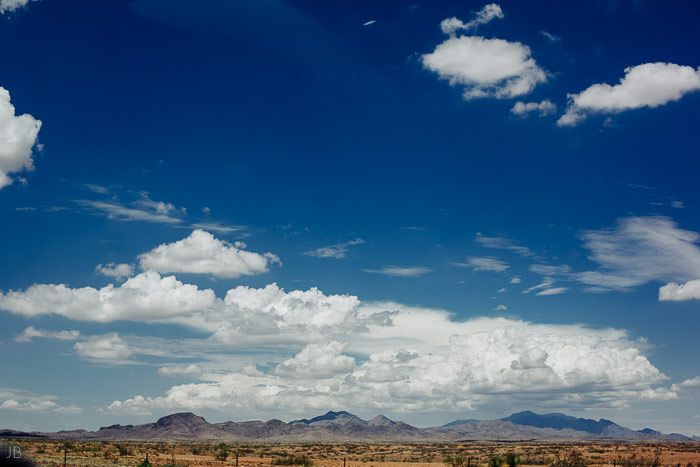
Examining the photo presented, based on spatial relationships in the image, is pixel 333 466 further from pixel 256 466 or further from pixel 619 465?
pixel 619 465

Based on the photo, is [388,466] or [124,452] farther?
[124,452]

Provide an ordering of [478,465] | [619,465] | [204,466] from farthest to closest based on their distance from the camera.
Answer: [619,465] < [478,465] < [204,466]

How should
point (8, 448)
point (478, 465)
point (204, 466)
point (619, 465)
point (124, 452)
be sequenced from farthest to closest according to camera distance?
point (124, 452), point (619, 465), point (478, 465), point (204, 466), point (8, 448)

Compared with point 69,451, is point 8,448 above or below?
above

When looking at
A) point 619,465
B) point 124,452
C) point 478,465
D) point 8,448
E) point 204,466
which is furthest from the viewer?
point 124,452

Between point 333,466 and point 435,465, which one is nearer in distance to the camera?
point 333,466

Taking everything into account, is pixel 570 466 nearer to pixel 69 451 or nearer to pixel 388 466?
pixel 388 466

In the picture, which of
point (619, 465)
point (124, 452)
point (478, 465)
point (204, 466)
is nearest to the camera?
point (204, 466)

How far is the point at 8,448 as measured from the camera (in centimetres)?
621

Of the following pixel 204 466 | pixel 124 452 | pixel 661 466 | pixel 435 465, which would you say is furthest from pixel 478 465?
pixel 124 452

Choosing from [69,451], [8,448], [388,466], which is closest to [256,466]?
[388,466]

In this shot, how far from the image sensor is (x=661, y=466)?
7650cm

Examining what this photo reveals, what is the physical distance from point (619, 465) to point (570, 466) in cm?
773

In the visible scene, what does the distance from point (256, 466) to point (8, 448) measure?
71.5 meters
